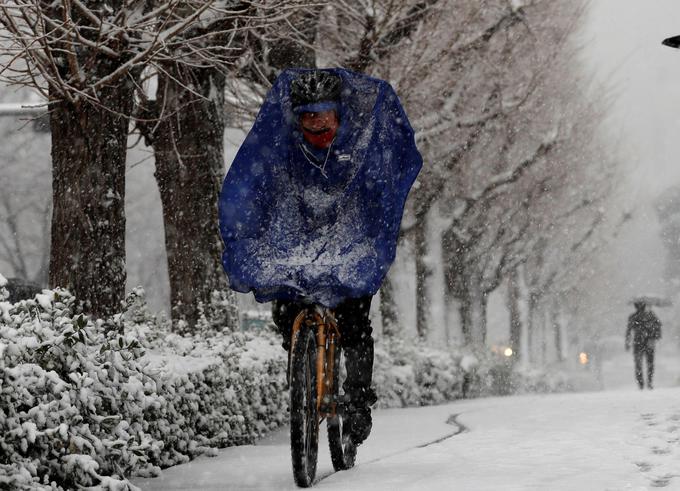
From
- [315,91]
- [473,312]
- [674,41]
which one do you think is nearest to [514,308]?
[473,312]

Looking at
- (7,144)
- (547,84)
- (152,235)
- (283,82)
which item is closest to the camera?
(283,82)

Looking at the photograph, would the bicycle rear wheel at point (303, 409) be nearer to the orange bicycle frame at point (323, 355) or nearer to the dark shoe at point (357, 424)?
the orange bicycle frame at point (323, 355)

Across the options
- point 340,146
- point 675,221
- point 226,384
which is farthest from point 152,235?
point 675,221

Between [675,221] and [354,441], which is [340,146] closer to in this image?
[354,441]

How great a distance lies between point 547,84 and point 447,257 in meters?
4.95

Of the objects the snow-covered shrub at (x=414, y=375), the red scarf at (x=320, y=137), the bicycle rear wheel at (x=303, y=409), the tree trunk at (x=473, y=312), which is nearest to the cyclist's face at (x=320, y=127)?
the red scarf at (x=320, y=137)

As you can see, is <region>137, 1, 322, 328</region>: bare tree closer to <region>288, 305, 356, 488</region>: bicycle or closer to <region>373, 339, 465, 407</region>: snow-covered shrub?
<region>373, 339, 465, 407</region>: snow-covered shrub

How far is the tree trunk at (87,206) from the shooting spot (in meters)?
7.12

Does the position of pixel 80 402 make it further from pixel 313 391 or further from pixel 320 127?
pixel 320 127

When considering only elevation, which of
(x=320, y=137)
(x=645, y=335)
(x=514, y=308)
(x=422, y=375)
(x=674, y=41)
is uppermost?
(x=674, y=41)

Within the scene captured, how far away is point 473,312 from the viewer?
2792 centimetres

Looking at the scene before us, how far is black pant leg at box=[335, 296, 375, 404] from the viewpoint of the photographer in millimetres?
5535

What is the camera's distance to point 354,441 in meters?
5.66

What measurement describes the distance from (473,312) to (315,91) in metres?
23.1
